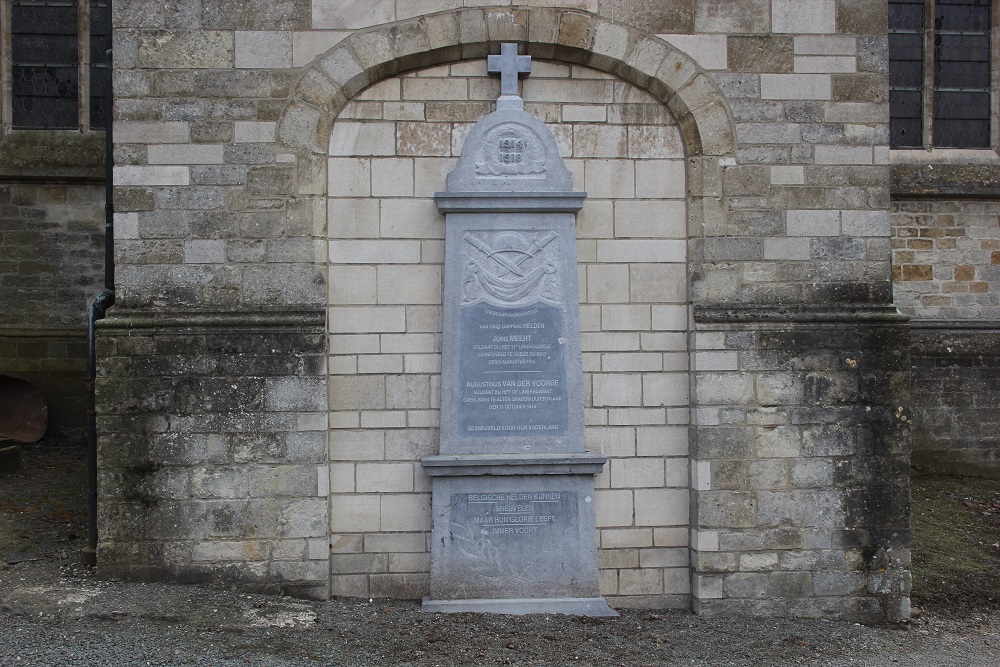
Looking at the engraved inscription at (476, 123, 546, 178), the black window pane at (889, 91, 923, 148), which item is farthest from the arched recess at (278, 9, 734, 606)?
the black window pane at (889, 91, 923, 148)

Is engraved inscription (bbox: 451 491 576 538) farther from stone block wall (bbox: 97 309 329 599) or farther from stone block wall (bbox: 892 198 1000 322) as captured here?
stone block wall (bbox: 892 198 1000 322)

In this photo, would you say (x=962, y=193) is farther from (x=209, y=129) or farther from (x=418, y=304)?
(x=209, y=129)

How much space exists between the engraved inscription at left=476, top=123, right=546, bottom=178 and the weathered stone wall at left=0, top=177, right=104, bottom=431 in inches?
243

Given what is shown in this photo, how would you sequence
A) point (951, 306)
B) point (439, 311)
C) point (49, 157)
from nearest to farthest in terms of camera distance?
point (439, 311)
point (49, 157)
point (951, 306)

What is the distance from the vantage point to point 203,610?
5516 millimetres

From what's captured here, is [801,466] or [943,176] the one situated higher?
[943,176]

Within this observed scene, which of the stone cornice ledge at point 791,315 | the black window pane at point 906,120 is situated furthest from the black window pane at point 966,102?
the stone cornice ledge at point 791,315

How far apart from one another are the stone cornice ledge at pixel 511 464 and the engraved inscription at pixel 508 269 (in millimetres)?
977

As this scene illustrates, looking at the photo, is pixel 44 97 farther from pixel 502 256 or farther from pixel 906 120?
pixel 906 120

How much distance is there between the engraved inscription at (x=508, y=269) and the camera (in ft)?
19.9

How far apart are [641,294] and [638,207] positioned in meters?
0.58

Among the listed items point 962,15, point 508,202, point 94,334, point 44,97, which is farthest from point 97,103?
point 962,15

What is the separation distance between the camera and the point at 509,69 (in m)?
6.15

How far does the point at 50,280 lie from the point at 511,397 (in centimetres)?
680
